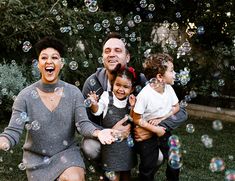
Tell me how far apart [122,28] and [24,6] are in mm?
2425

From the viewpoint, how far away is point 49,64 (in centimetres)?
349

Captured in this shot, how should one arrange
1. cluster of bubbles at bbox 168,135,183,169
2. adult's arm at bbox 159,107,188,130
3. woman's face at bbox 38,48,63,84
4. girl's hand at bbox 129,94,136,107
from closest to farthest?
1. woman's face at bbox 38,48,63,84
2. cluster of bubbles at bbox 168,135,183,169
3. girl's hand at bbox 129,94,136,107
4. adult's arm at bbox 159,107,188,130

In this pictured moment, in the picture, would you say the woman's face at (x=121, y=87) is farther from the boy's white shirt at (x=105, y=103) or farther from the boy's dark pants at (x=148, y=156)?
the boy's dark pants at (x=148, y=156)

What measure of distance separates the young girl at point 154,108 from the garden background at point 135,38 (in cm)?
123

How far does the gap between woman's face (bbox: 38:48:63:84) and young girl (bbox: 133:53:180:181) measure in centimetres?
69

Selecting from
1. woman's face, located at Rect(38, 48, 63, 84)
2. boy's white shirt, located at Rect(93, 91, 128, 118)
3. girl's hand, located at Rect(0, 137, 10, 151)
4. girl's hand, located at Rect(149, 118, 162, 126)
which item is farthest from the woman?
girl's hand, located at Rect(149, 118, 162, 126)

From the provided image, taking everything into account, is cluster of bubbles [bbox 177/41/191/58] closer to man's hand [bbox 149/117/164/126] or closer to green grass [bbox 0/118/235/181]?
green grass [bbox 0/118/235/181]

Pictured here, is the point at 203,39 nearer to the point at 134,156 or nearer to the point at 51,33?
the point at 51,33

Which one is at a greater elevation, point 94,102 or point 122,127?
point 94,102

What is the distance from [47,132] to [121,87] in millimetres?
698

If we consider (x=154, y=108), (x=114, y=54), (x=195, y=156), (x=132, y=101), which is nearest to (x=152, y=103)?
(x=154, y=108)

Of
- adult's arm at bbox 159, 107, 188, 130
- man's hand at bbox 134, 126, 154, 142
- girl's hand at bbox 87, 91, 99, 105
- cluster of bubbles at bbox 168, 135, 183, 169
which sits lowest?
cluster of bubbles at bbox 168, 135, 183, 169

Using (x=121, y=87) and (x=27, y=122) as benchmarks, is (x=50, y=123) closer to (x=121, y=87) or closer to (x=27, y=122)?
(x=27, y=122)

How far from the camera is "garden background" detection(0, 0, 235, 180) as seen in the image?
23.6 ft
